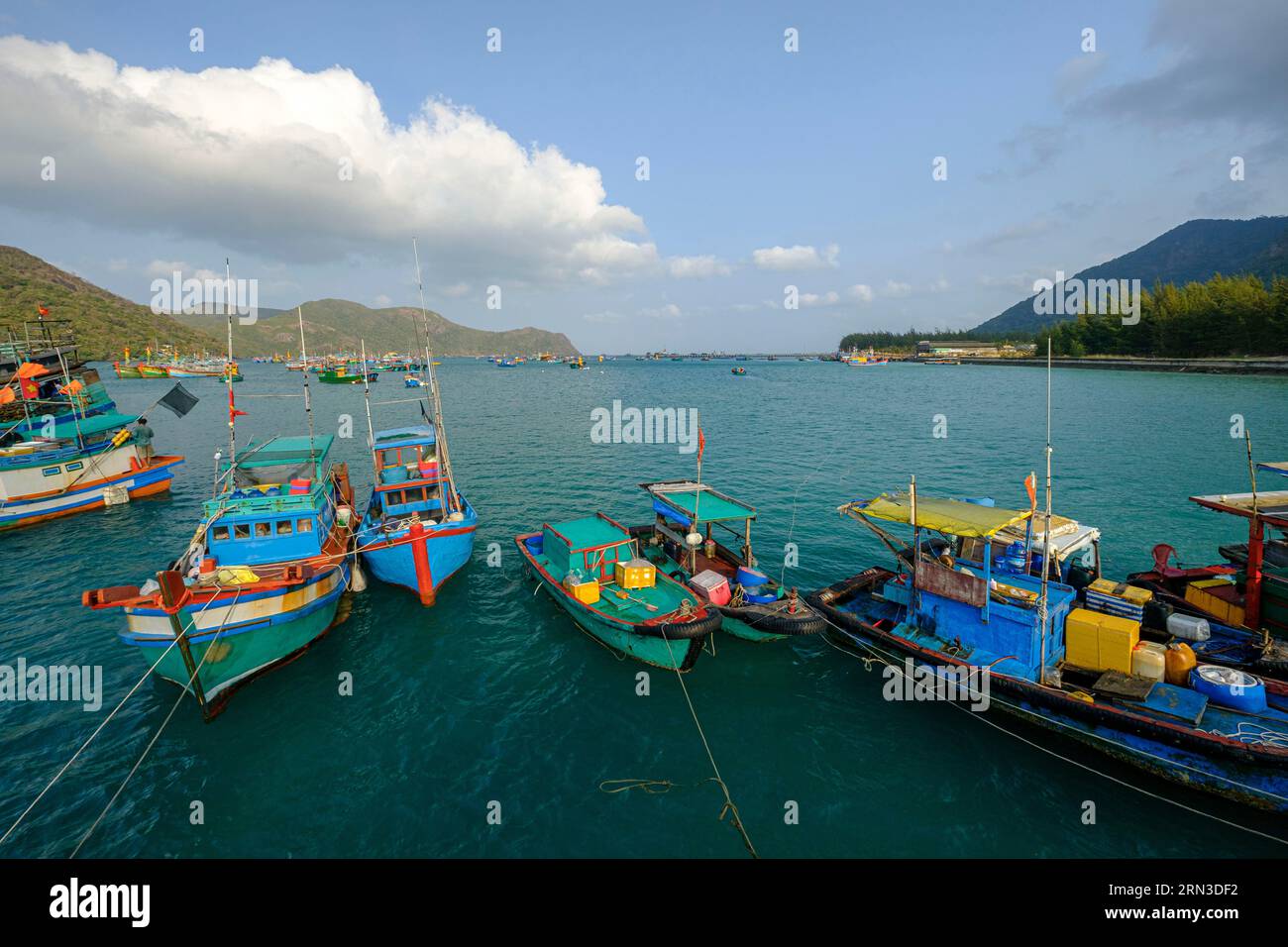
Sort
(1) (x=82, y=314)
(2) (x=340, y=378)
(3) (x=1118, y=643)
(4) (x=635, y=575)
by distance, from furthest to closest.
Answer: (1) (x=82, y=314) → (2) (x=340, y=378) → (4) (x=635, y=575) → (3) (x=1118, y=643)

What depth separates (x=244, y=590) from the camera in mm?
16359

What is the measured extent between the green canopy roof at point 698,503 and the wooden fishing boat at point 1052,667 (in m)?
4.15

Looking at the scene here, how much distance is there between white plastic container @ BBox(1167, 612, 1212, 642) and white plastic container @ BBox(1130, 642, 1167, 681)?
7.67ft

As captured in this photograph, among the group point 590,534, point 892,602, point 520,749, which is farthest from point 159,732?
point 892,602

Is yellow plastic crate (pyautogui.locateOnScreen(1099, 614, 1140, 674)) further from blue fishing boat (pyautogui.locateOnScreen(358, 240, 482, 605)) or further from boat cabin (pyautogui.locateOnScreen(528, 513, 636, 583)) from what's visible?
blue fishing boat (pyautogui.locateOnScreen(358, 240, 482, 605))

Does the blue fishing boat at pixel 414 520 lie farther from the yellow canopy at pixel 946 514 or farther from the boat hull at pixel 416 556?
the yellow canopy at pixel 946 514

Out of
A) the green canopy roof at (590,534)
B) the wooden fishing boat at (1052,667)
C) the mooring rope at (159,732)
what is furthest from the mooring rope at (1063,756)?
the mooring rope at (159,732)

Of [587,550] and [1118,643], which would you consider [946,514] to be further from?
[587,550]

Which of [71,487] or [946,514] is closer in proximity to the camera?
[946,514]

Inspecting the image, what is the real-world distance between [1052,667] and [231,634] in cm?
2423

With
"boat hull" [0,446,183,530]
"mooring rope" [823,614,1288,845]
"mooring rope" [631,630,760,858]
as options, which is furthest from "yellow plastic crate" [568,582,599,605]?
"boat hull" [0,446,183,530]

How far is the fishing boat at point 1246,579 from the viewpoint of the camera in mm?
15695

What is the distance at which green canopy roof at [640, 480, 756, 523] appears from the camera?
20.8 meters

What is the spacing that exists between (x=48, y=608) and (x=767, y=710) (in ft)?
96.3
